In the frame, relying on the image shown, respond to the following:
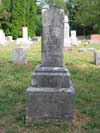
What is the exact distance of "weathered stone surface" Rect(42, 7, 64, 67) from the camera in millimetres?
5875

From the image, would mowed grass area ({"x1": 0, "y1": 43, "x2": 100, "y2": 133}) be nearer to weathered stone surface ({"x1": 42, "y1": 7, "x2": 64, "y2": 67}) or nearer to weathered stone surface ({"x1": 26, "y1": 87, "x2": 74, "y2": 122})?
weathered stone surface ({"x1": 26, "y1": 87, "x2": 74, "y2": 122})

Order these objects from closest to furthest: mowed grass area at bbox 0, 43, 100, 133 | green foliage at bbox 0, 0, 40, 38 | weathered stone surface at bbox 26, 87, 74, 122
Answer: mowed grass area at bbox 0, 43, 100, 133, weathered stone surface at bbox 26, 87, 74, 122, green foliage at bbox 0, 0, 40, 38

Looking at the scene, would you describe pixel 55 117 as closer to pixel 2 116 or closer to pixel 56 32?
pixel 2 116

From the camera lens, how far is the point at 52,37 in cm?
591

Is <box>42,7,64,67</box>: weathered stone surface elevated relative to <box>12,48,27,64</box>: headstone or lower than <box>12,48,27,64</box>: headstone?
elevated

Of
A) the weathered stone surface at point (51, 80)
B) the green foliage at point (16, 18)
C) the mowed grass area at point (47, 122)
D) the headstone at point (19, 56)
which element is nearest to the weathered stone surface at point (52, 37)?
the weathered stone surface at point (51, 80)

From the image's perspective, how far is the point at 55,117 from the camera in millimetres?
5617

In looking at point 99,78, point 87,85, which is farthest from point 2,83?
point 99,78

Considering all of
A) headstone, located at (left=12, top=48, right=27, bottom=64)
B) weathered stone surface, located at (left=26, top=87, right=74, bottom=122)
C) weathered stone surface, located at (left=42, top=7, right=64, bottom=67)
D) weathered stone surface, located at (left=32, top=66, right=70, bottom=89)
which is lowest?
headstone, located at (left=12, top=48, right=27, bottom=64)

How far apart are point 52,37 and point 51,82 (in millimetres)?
788

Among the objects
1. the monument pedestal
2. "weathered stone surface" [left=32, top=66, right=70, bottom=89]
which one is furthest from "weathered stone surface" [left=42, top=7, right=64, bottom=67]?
the monument pedestal

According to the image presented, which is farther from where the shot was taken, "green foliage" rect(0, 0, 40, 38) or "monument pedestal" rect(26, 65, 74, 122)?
"green foliage" rect(0, 0, 40, 38)

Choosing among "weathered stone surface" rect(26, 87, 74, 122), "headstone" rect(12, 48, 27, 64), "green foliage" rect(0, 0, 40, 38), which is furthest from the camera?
"green foliage" rect(0, 0, 40, 38)

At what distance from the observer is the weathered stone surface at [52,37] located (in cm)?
588
